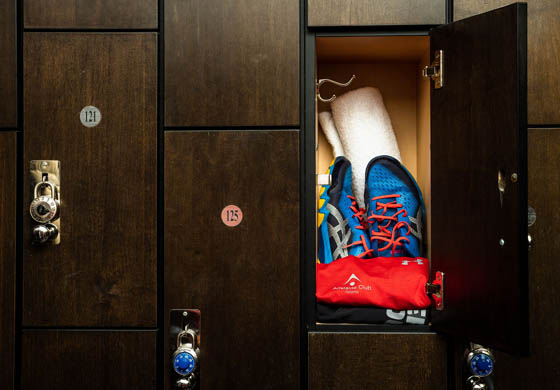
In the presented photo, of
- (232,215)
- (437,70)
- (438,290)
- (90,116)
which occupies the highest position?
(437,70)

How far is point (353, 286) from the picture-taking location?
129 cm

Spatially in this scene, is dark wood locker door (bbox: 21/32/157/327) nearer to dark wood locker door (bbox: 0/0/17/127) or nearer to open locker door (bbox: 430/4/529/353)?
dark wood locker door (bbox: 0/0/17/127)

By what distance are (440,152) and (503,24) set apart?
1.16 ft

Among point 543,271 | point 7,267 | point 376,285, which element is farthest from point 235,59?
point 543,271

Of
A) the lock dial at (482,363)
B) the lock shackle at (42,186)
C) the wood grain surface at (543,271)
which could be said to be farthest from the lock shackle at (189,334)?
the wood grain surface at (543,271)

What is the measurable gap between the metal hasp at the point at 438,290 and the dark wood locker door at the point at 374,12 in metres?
0.71

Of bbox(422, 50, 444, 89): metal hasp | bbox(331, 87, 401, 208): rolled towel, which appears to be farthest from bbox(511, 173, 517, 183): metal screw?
bbox(331, 87, 401, 208): rolled towel

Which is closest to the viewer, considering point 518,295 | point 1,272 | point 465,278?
point 518,295

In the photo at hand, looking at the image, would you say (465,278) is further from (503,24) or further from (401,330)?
(503,24)

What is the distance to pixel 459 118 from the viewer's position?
1152 mm

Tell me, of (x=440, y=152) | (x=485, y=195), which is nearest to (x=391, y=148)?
(x=440, y=152)

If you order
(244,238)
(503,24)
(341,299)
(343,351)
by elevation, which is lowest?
(343,351)

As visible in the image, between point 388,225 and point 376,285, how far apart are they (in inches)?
10.1

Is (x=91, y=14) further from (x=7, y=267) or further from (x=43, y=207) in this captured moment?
(x=7, y=267)
